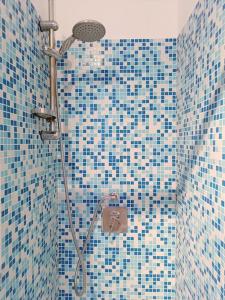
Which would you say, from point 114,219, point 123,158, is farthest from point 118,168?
point 114,219

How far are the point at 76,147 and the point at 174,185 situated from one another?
0.62m

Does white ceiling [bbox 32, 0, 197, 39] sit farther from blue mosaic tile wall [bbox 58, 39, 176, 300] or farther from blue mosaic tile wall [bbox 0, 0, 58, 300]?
blue mosaic tile wall [bbox 0, 0, 58, 300]

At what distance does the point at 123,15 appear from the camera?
56.8 inches

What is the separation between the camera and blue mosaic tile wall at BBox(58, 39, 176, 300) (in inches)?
57.6

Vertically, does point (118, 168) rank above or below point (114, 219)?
above

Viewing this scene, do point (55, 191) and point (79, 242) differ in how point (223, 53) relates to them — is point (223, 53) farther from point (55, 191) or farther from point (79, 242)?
point (79, 242)

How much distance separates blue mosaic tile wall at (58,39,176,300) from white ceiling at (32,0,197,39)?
7cm

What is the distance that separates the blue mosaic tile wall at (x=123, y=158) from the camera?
1462mm

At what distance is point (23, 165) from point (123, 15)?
1.03 metres

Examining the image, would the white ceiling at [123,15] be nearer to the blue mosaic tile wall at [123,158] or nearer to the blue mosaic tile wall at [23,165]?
the blue mosaic tile wall at [123,158]

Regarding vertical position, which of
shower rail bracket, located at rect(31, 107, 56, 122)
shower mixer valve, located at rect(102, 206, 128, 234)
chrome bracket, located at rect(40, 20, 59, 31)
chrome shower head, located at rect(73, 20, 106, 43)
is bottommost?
shower mixer valve, located at rect(102, 206, 128, 234)

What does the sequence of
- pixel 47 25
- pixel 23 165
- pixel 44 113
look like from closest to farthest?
pixel 23 165 < pixel 44 113 < pixel 47 25

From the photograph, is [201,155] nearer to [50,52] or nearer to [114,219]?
[114,219]

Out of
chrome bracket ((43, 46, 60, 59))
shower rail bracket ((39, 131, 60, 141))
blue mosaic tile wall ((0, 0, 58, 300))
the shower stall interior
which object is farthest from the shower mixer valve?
chrome bracket ((43, 46, 60, 59))
